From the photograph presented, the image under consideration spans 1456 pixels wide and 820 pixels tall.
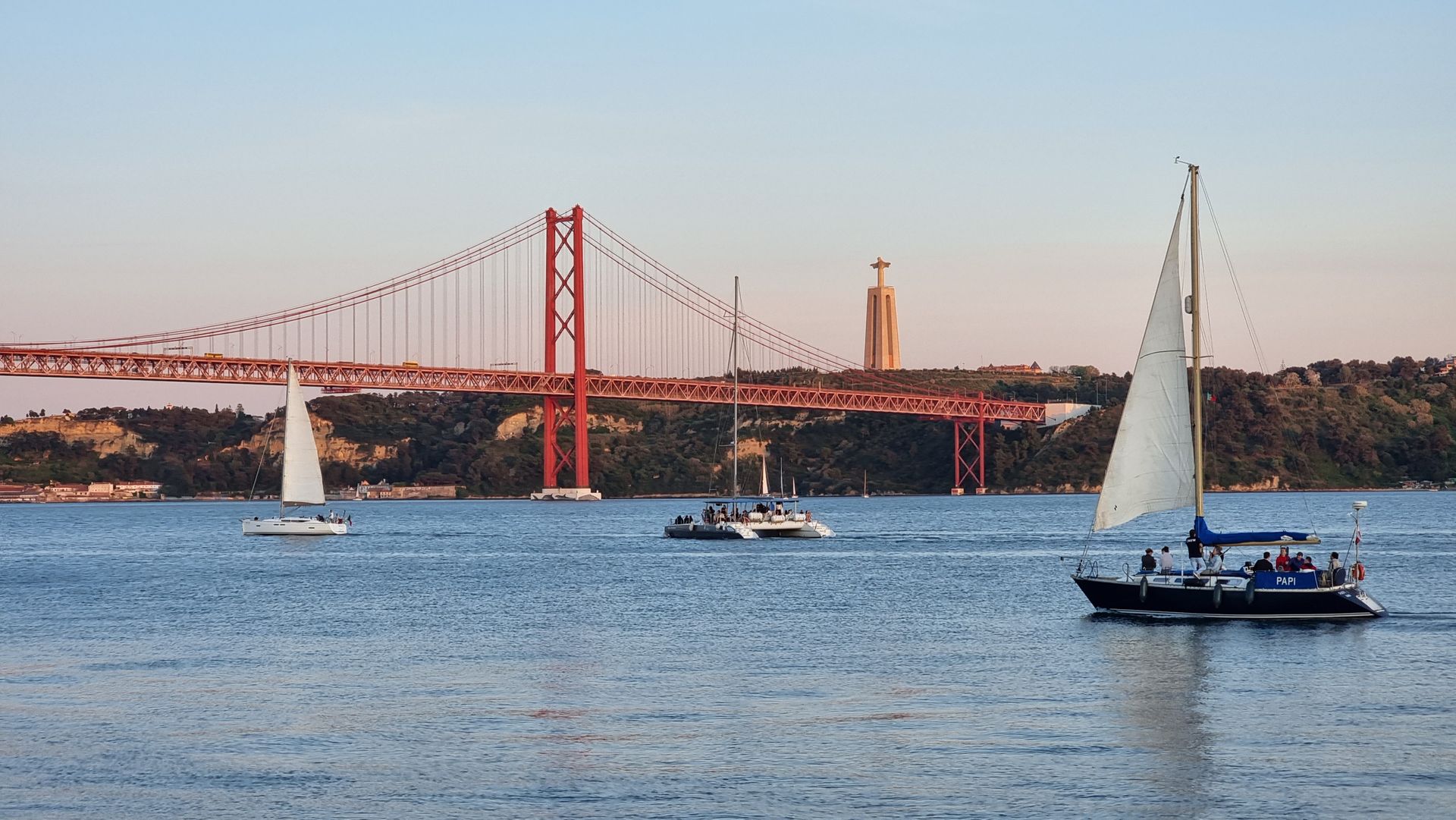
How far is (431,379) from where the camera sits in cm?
10394

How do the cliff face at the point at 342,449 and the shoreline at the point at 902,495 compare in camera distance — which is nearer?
the shoreline at the point at 902,495

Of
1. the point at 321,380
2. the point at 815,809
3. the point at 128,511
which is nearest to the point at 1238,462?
the point at 321,380

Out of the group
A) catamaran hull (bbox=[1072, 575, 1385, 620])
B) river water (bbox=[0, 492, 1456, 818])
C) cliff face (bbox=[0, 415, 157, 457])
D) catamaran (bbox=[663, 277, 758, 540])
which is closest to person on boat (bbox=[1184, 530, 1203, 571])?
catamaran hull (bbox=[1072, 575, 1385, 620])

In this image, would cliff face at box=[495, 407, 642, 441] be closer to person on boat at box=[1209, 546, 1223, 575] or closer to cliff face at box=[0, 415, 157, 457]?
cliff face at box=[0, 415, 157, 457]

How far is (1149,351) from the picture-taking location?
33.4 m

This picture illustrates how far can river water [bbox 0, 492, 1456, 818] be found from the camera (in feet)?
55.7

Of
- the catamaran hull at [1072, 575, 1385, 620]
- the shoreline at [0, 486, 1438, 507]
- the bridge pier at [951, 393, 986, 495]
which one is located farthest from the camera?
the shoreline at [0, 486, 1438, 507]

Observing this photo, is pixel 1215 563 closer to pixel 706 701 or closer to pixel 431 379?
pixel 706 701

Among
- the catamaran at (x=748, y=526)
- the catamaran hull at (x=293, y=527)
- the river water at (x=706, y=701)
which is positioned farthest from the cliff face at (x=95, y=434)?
the river water at (x=706, y=701)

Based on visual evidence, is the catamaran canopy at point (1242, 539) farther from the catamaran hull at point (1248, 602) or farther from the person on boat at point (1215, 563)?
the catamaran hull at point (1248, 602)

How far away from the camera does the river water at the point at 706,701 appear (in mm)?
16984

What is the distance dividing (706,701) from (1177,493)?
13.8m

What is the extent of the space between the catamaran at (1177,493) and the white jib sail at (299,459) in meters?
52.3

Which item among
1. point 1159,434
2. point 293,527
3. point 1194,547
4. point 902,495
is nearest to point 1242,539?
point 1194,547
